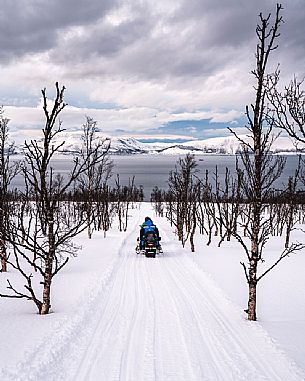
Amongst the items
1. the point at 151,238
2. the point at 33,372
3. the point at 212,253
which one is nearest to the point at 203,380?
the point at 33,372

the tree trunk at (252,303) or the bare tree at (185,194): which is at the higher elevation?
the bare tree at (185,194)

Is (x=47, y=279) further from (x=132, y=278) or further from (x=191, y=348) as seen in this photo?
(x=132, y=278)

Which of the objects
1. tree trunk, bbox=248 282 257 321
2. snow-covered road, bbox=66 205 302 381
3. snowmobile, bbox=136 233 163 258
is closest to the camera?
snow-covered road, bbox=66 205 302 381

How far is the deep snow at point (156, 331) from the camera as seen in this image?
6043 mm

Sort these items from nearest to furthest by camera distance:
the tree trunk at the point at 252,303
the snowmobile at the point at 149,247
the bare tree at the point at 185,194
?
the tree trunk at the point at 252,303 < the snowmobile at the point at 149,247 < the bare tree at the point at 185,194

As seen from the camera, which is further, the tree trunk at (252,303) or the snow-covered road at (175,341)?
the tree trunk at (252,303)

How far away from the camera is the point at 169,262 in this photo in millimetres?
18469

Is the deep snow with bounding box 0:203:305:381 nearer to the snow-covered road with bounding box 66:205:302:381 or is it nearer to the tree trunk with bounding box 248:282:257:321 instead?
the snow-covered road with bounding box 66:205:302:381

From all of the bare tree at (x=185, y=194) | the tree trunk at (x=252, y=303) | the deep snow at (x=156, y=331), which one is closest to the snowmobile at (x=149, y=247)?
the bare tree at (x=185, y=194)

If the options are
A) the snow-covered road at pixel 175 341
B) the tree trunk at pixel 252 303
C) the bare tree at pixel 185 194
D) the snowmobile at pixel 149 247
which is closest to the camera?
the snow-covered road at pixel 175 341

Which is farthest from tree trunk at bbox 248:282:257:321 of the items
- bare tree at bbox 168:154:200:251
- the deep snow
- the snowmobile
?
bare tree at bbox 168:154:200:251

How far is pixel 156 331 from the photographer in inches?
318

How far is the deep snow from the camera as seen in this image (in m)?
6.04

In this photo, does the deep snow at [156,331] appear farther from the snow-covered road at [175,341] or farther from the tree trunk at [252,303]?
the tree trunk at [252,303]
